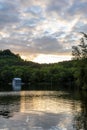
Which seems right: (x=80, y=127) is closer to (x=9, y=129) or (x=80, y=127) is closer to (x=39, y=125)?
(x=39, y=125)

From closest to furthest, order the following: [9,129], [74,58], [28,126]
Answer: [9,129]
[28,126]
[74,58]

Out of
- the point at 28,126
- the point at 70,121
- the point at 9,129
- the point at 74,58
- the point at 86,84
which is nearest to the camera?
the point at 9,129

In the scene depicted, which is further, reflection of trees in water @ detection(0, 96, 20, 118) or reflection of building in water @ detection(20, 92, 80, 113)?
reflection of building in water @ detection(20, 92, 80, 113)

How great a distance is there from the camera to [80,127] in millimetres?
33094

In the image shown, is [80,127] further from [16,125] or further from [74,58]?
[74,58]

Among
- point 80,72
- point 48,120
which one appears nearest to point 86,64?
point 80,72

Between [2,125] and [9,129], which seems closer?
[9,129]

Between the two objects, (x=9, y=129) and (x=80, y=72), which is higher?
(x=80, y=72)

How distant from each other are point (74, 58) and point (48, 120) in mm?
89160

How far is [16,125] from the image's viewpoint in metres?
34.7

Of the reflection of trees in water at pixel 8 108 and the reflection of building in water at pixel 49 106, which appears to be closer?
the reflection of trees in water at pixel 8 108

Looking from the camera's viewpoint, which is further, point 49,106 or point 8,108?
point 49,106

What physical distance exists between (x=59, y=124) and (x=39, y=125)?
207cm

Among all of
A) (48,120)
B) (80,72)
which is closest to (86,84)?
(80,72)
